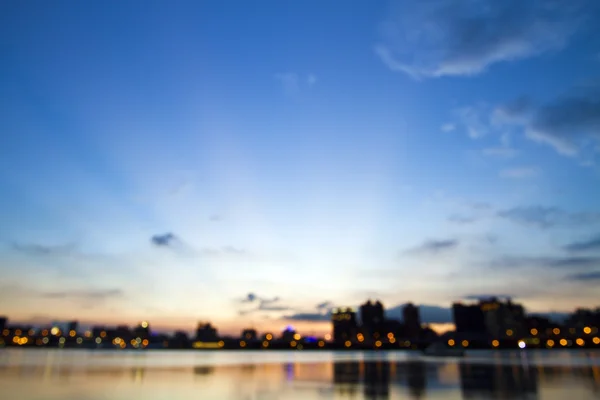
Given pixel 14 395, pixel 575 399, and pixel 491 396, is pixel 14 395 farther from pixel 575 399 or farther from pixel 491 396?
pixel 575 399

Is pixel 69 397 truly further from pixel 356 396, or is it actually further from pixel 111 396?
pixel 356 396

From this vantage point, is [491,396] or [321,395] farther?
[321,395]

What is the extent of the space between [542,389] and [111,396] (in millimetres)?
30217

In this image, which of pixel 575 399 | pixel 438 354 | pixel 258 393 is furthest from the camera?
pixel 438 354

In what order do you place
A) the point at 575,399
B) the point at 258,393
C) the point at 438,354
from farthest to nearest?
the point at 438,354 → the point at 258,393 → the point at 575,399

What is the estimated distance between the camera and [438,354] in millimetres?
122375

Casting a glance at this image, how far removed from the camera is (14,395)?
92.0 ft

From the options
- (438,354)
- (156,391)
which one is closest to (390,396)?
(156,391)

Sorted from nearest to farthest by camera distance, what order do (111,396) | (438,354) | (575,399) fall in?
(575,399) < (111,396) < (438,354)

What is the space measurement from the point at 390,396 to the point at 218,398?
11064 mm

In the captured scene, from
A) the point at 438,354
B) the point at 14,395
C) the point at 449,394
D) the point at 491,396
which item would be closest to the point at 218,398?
the point at 14,395

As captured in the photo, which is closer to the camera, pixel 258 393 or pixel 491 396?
→ pixel 491 396

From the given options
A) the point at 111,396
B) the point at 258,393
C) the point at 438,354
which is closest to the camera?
the point at 111,396

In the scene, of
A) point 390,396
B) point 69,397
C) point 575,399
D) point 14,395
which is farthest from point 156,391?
point 575,399
